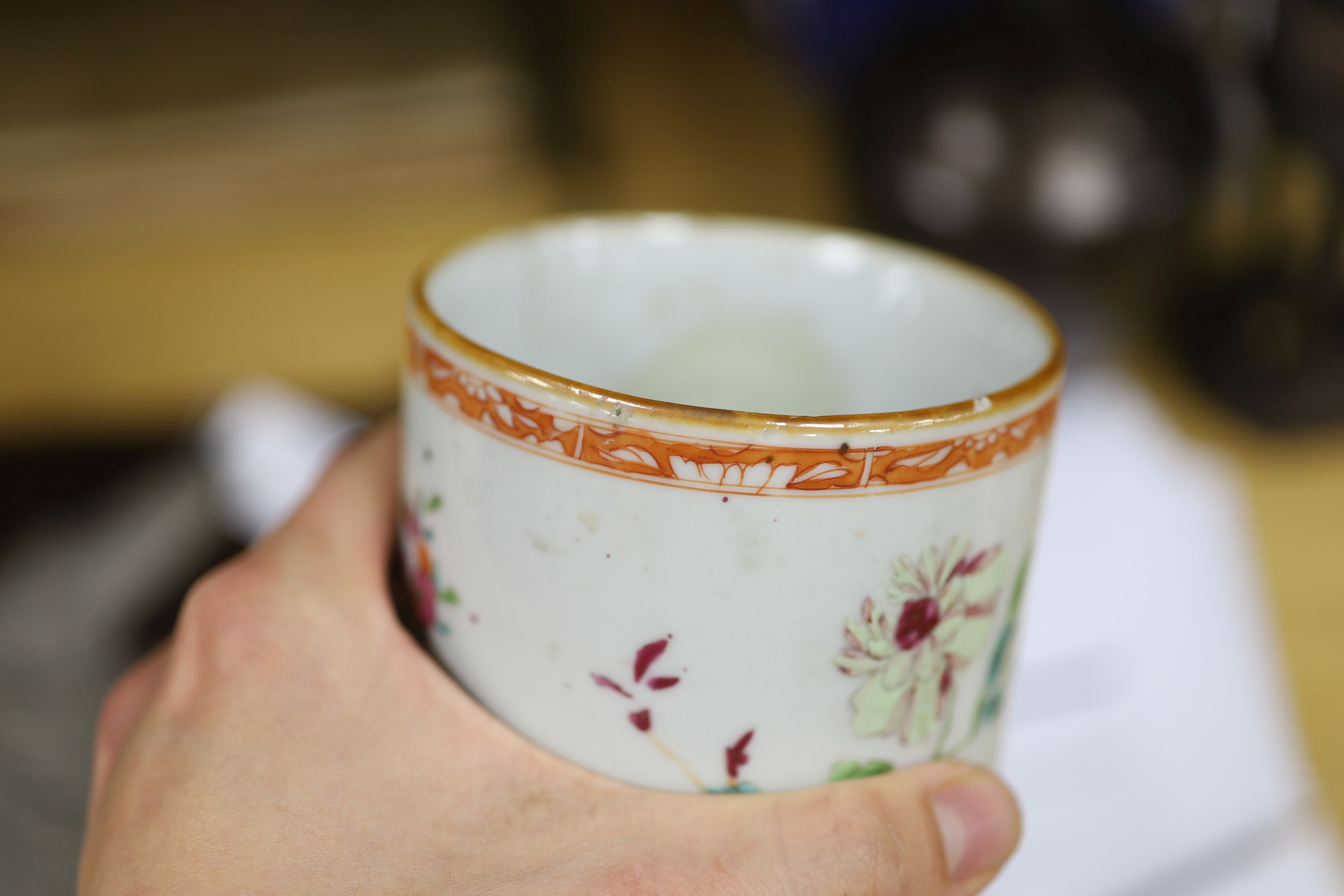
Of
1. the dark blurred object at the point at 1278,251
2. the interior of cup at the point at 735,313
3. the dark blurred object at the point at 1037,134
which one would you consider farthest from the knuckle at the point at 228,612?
the dark blurred object at the point at 1278,251

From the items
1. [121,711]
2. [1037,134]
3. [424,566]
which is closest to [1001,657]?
[424,566]

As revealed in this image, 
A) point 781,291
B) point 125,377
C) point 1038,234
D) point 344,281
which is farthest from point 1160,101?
point 125,377

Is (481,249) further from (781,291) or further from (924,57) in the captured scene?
(924,57)

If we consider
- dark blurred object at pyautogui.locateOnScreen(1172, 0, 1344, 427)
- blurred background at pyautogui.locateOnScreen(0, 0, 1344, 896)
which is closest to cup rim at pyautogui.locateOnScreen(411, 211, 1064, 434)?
blurred background at pyautogui.locateOnScreen(0, 0, 1344, 896)

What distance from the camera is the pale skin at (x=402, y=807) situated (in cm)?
26

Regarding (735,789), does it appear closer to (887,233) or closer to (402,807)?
(402,807)

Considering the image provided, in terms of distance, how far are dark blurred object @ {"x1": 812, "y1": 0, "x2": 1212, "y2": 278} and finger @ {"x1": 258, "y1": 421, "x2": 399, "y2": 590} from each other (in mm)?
401

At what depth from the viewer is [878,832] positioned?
0.91ft

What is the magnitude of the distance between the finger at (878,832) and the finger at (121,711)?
0.63ft

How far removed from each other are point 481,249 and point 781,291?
11cm

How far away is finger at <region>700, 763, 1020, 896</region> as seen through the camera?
269 mm

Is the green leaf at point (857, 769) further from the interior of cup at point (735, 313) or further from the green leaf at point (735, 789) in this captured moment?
the interior of cup at point (735, 313)

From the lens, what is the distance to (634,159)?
1.09 m

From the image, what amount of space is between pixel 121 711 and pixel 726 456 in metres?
0.25
